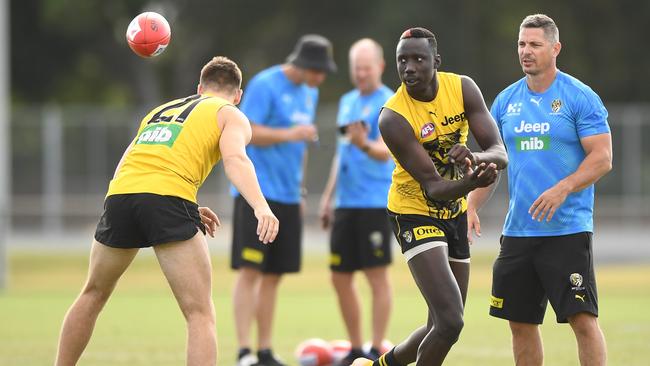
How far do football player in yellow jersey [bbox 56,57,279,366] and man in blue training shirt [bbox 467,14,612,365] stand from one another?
1.70 metres

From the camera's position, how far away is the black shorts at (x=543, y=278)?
738 centimetres

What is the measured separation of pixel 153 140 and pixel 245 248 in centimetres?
297

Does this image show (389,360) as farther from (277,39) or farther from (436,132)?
(277,39)

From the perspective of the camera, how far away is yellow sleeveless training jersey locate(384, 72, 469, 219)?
7340 mm

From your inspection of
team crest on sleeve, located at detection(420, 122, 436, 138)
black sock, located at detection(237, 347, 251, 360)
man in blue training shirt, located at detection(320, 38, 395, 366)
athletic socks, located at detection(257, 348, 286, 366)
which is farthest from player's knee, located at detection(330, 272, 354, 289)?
team crest on sleeve, located at detection(420, 122, 436, 138)

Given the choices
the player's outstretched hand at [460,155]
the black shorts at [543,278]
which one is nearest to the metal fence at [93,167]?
the black shorts at [543,278]

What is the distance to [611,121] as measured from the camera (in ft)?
94.6

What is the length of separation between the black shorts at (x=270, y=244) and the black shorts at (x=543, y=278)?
9.78 feet

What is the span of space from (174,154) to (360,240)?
358 cm

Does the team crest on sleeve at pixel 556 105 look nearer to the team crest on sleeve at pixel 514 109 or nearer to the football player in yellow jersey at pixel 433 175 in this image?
the team crest on sleeve at pixel 514 109

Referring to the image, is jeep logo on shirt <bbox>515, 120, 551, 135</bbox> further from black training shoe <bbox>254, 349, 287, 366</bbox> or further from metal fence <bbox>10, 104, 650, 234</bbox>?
metal fence <bbox>10, 104, 650, 234</bbox>

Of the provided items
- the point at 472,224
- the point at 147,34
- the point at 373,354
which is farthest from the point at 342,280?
the point at 147,34

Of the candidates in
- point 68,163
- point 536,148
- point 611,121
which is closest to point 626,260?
point 611,121

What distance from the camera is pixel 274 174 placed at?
10.5m
